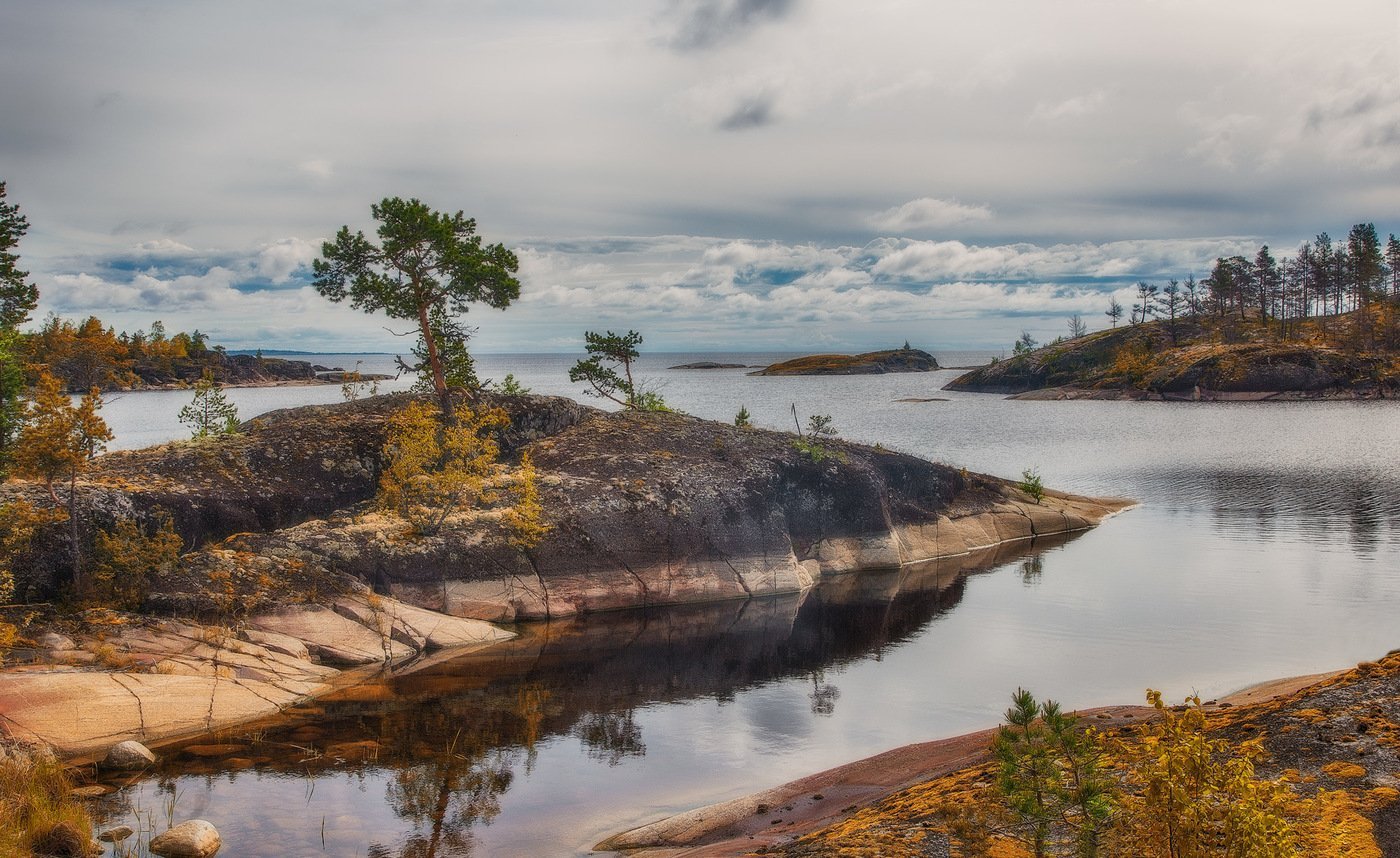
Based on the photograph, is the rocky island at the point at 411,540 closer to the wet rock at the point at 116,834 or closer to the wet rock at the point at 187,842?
the wet rock at the point at 116,834

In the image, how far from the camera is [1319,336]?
164125mm

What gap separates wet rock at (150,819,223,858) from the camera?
831 inches

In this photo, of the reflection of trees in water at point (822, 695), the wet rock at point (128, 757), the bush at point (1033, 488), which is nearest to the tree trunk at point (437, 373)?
the reflection of trees in water at point (822, 695)

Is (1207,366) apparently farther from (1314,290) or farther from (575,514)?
(575,514)

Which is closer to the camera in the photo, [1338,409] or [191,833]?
[191,833]

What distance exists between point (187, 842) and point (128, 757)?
276 inches

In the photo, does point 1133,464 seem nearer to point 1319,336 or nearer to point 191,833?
point 191,833

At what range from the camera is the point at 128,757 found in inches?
1047

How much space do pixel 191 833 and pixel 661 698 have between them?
16.3m

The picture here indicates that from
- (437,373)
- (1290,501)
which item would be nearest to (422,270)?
(437,373)

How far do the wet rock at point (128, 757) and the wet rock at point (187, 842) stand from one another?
19.3 feet

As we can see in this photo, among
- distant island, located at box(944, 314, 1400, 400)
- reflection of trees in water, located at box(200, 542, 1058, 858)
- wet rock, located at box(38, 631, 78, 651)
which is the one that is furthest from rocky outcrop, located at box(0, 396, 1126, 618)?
distant island, located at box(944, 314, 1400, 400)

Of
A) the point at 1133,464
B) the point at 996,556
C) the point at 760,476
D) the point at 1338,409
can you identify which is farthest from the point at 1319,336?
the point at 760,476

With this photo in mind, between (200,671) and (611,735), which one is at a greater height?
(200,671)
